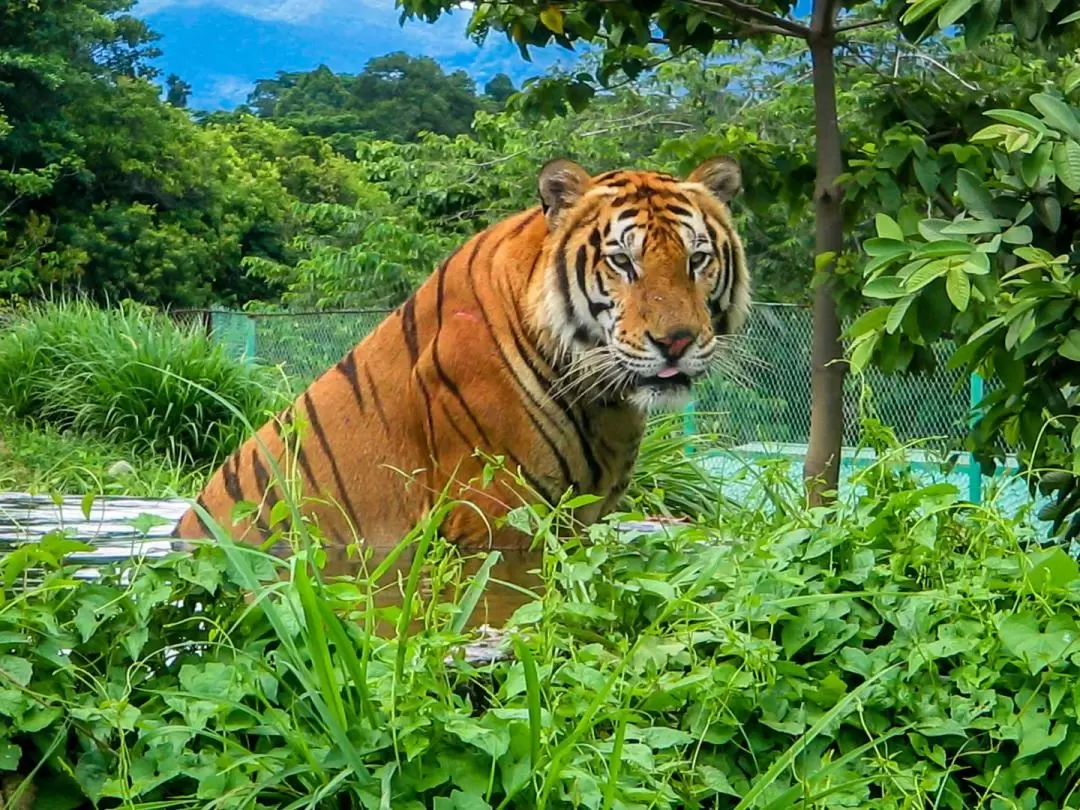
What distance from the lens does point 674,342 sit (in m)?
3.87

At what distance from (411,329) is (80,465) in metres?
4.15

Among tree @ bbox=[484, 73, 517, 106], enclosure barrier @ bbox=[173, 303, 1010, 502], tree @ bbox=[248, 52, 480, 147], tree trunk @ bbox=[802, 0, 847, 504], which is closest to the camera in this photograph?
tree trunk @ bbox=[802, 0, 847, 504]

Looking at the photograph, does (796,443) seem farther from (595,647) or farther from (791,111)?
(791,111)

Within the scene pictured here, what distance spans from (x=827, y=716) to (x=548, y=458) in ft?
6.15

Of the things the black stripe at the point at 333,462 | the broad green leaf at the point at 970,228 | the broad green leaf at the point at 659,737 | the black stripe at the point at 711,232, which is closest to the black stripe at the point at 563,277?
the black stripe at the point at 711,232

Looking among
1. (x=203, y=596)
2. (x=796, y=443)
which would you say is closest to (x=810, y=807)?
(x=203, y=596)

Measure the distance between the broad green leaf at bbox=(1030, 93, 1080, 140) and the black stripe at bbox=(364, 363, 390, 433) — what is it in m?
2.06

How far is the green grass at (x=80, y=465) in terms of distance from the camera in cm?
753

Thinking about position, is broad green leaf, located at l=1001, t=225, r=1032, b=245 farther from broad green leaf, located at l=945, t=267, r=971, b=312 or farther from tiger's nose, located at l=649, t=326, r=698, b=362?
tiger's nose, located at l=649, t=326, r=698, b=362

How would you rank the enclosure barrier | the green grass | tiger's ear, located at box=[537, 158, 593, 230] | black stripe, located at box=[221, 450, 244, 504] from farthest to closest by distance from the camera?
1. the enclosure barrier
2. the green grass
3. black stripe, located at box=[221, 450, 244, 504]
4. tiger's ear, located at box=[537, 158, 593, 230]

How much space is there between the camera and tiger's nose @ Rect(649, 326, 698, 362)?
3865 mm

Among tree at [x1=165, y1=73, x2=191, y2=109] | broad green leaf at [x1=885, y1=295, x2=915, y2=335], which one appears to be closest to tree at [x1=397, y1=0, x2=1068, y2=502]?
broad green leaf at [x1=885, y1=295, x2=915, y2=335]

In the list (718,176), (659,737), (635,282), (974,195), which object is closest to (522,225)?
(635,282)

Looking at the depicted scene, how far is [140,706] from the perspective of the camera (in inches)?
84.1
